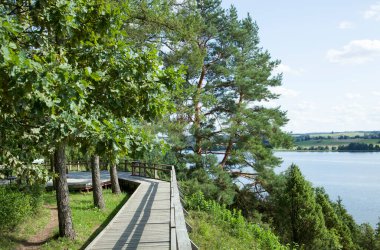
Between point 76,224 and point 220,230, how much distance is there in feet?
20.6

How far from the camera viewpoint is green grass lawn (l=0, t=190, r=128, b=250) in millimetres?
12570

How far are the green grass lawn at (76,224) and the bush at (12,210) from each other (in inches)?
14.8

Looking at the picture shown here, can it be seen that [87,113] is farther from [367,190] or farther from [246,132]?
[367,190]

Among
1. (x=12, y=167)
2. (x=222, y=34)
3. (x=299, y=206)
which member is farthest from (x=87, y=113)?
(x=299, y=206)

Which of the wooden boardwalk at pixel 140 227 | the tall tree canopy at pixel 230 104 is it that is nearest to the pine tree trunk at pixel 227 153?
the tall tree canopy at pixel 230 104

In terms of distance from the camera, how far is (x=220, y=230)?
55.0ft

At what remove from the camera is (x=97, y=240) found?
10930 mm

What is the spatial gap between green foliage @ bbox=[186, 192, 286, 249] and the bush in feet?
21.0

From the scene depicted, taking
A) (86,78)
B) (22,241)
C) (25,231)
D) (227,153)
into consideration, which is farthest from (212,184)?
(86,78)

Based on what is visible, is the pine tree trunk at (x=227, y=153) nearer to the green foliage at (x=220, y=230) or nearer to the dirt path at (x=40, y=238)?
the green foliage at (x=220, y=230)

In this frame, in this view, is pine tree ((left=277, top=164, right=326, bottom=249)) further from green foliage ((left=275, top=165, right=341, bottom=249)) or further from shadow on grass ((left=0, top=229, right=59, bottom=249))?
shadow on grass ((left=0, top=229, right=59, bottom=249))

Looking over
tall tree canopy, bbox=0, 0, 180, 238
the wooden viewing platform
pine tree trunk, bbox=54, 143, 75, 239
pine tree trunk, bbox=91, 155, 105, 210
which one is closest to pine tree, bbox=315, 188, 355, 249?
the wooden viewing platform

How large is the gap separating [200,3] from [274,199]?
1988 cm

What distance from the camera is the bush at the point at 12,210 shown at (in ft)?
41.7
